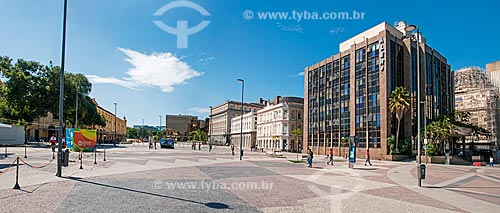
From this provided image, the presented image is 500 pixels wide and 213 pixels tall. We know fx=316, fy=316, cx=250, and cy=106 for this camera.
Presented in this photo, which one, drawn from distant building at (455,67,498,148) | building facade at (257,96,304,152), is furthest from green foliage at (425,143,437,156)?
building facade at (257,96,304,152)

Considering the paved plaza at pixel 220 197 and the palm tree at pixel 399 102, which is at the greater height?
the palm tree at pixel 399 102

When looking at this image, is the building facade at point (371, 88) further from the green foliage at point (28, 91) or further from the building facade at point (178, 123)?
the building facade at point (178, 123)

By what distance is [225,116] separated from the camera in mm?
120125

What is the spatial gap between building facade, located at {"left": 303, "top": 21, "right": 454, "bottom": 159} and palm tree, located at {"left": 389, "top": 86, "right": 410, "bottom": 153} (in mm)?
1061

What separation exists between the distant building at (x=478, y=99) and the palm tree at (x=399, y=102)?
3035 centimetres

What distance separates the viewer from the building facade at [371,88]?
41938 mm

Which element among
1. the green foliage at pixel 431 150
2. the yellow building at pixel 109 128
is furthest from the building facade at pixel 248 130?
the green foliage at pixel 431 150

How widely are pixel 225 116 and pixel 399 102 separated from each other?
86.0 meters

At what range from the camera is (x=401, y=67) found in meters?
43.9

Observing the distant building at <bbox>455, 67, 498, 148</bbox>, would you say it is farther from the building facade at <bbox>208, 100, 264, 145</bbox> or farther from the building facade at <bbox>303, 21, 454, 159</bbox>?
the building facade at <bbox>208, 100, 264, 145</bbox>

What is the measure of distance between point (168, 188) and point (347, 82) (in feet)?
135

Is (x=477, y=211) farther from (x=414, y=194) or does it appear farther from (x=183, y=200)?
(x=183, y=200)

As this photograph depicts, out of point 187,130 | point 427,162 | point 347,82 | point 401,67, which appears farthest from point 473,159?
point 187,130

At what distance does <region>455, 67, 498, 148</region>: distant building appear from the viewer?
200 feet
